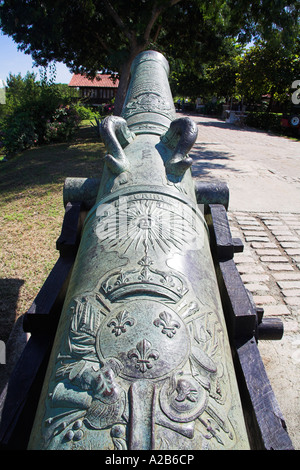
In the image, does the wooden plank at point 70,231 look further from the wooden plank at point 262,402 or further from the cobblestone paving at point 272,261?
the cobblestone paving at point 272,261

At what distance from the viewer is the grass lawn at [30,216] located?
3.30m

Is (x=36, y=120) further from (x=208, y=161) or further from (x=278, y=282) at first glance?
(x=278, y=282)

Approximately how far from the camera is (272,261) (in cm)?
396

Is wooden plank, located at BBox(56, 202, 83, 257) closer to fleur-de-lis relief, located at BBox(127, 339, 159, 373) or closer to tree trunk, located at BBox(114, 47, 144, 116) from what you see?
fleur-de-lis relief, located at BBox(127, 339, 159, 373)

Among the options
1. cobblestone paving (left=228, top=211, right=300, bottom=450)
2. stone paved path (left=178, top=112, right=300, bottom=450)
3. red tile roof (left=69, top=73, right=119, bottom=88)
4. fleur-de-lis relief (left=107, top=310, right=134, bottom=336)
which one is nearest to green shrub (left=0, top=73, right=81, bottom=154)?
stone paved path (left=178, top=112, right=300, bottom=450)

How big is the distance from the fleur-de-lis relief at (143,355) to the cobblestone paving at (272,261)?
7.09 ft

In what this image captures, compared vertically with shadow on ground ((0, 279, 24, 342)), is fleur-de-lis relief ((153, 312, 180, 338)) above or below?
above

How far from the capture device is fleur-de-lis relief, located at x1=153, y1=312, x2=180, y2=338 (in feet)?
3.65

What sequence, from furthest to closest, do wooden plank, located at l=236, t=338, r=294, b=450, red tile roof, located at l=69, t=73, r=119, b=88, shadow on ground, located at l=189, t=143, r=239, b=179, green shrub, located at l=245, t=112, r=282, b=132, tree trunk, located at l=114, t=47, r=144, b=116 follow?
1. red tile roof, located at l=69, t=73, r=119, b=88
2. green shrub, located at l=245, t=112, r=282, b=132
3. tree trunk, located at l=114, t=47, r=144, b=116
4. shadow on ground, located at l=189, t=143, r=239, b=179
5. wooden plank, located at l=236, t=338, r=294, b=450

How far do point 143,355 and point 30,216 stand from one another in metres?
4.53

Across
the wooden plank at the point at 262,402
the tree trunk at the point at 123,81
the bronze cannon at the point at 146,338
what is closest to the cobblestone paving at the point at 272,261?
the wooden plank at the point at 262,402

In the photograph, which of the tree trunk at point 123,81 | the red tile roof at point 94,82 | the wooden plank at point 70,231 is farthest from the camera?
the red tile roof at point 94,82

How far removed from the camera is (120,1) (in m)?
8.69
